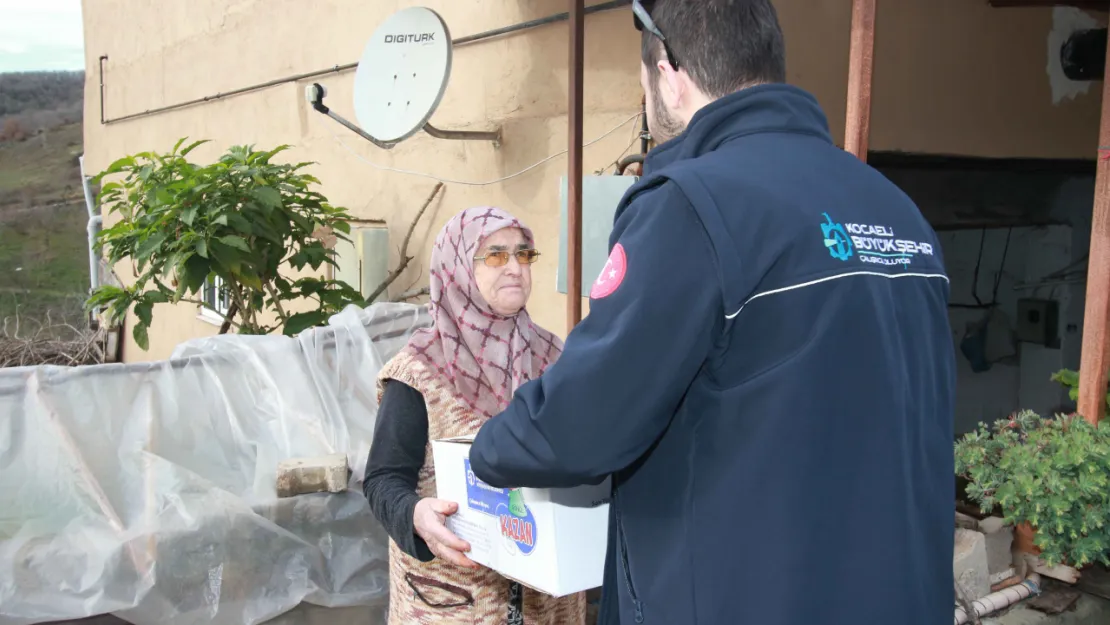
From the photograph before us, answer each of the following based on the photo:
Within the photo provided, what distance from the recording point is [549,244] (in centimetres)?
485

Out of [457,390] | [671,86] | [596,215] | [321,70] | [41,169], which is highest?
[41,169]

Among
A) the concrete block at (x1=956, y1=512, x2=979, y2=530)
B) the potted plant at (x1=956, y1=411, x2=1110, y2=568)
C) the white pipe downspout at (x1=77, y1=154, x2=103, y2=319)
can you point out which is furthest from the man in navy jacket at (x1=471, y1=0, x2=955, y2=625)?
the white pipe downspout at (x1=77, y1=154, x2=103, y2=319)

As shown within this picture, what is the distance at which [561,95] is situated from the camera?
15.7 feet

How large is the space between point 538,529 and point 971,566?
2.27m

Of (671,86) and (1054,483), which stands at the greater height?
(671,86)

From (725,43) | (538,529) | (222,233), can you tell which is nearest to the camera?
(725,43)

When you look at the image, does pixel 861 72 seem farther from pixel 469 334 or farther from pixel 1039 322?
pixel 1039 322

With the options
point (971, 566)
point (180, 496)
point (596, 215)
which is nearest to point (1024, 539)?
point (971, 566)

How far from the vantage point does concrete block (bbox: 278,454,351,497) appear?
3.08 m

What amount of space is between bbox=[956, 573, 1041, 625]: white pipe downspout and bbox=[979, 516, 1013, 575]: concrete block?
9cm

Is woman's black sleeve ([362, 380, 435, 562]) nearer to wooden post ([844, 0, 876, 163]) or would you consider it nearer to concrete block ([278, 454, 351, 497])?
concrete block ([278, 454, 351, 497])

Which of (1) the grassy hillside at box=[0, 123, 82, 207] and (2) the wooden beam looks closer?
(2) the wooden beam

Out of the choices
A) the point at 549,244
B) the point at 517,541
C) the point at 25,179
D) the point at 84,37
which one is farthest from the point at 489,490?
the point at 25,179

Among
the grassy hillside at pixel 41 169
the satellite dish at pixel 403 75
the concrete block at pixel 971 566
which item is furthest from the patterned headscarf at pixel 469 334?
the grassy hillside at pixel 41 169
